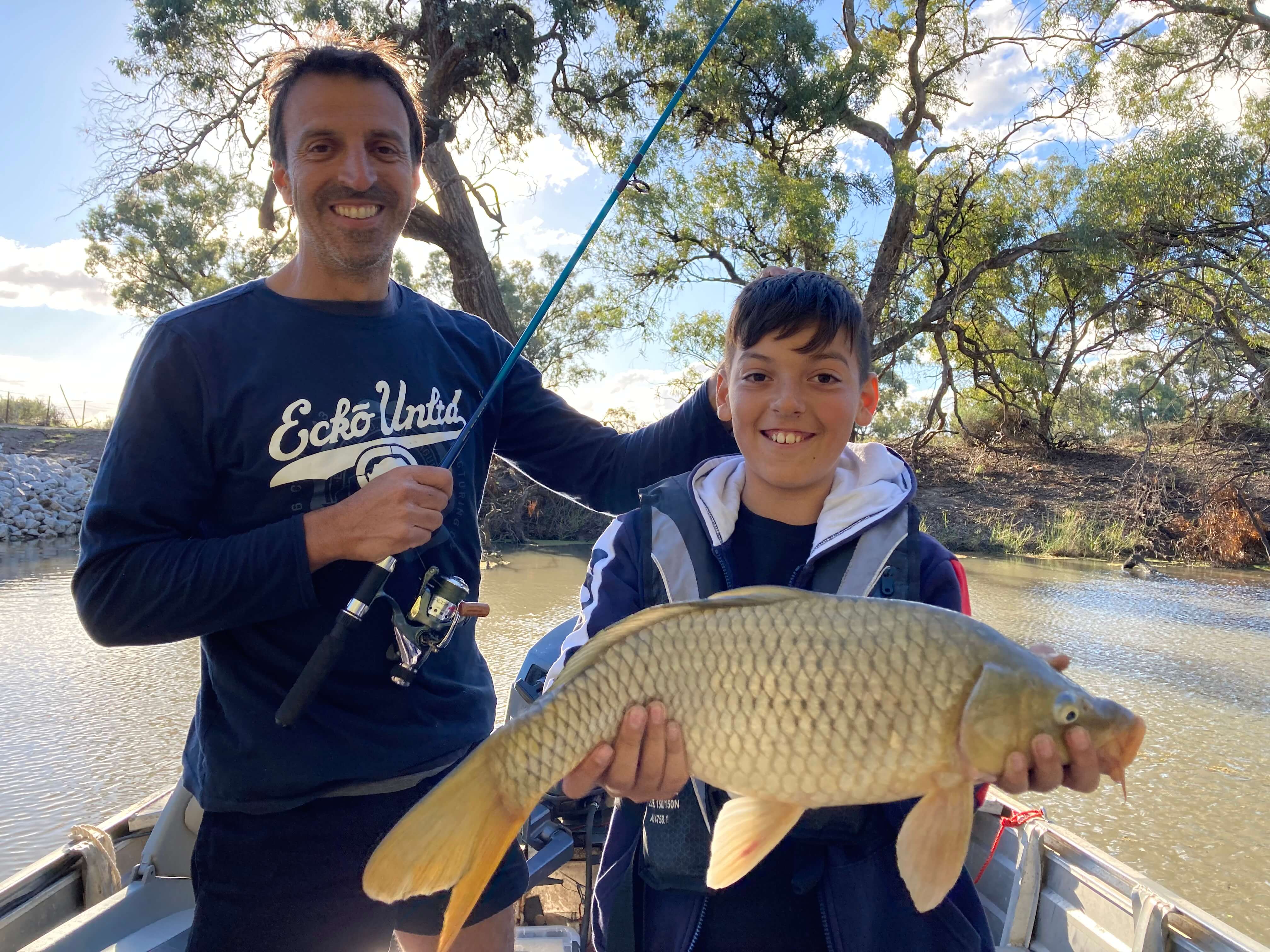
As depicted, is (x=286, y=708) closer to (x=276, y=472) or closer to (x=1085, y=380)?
(x=276, y=472)

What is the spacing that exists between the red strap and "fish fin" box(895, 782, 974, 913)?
0.40 m

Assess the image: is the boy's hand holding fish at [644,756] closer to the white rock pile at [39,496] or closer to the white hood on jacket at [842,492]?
the white hood on jacket at [842,492]

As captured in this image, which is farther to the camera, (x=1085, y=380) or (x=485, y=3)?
(x=1085, y=380)

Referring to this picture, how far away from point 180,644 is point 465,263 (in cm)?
392

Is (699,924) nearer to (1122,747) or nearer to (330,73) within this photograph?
(1122,747)

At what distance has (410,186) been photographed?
1.81 m

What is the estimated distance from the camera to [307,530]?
1494mm

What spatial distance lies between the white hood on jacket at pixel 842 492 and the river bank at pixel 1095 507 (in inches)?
294

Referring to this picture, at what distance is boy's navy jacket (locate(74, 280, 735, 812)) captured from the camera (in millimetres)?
1448

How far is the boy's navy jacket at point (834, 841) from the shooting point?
1.31 m

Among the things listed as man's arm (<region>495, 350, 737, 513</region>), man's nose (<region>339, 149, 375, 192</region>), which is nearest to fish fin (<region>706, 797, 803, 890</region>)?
man's arm (<region>495, 350, 737, 513</region>)

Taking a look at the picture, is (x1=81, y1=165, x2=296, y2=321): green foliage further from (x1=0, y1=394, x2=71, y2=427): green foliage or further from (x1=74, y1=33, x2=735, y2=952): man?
(x1=74, y1=33, x2=735, y2=952): man

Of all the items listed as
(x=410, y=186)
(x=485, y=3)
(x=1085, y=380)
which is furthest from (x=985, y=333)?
(x=410, y=186)

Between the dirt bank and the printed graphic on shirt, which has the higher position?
the printed graphic on shirt
